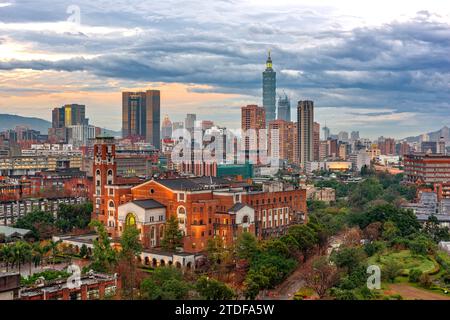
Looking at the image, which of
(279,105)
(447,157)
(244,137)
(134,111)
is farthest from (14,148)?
(279,105)

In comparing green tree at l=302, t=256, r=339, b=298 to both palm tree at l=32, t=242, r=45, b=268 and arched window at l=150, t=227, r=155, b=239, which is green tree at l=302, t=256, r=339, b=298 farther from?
palm tree at l=32, t=242, r=45, b=268

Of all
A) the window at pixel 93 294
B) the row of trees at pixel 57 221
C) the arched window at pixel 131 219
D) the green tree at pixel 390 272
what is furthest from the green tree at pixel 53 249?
the green tree at pixel 390 272

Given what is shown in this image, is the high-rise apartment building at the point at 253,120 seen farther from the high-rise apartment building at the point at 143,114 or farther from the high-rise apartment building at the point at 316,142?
the high-rise apartment building at the point at 143,114

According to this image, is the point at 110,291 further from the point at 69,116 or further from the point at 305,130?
the point at 69,116

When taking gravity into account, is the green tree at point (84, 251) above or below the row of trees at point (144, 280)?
below

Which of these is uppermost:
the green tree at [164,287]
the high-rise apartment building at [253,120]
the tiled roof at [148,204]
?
the high-rise apartment building at [253,120]

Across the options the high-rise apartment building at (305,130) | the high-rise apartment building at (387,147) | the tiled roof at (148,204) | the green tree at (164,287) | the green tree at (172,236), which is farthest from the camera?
the high-rise apartment building at (387,147)
